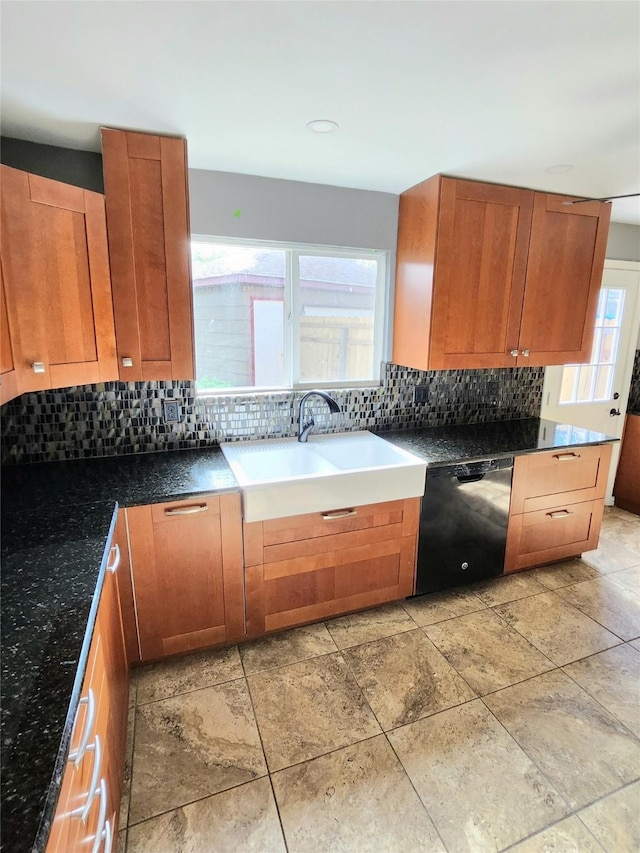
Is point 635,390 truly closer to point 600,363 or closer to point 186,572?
point 600,363

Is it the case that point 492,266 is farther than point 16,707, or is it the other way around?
point 492,266

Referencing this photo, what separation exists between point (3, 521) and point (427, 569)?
6.32 ft

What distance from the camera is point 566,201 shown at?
8.10 feet

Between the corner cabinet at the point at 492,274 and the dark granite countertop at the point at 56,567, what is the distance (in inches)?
Answer: 22.3

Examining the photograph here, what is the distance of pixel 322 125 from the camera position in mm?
1673

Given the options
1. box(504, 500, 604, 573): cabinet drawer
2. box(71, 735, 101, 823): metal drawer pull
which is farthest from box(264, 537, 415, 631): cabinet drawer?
box(71, 735, 101, 823): metal drawer pull

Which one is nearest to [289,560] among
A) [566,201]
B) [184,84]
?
[184,84]

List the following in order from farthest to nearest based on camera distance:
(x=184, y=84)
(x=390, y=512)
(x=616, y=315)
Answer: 1. (x=616, y=315)
2. (x=390, y=512)
3. (x=184, y=84)

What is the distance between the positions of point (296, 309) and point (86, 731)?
2087 millimetres

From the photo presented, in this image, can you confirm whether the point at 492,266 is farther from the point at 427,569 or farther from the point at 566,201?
the point at 427,569

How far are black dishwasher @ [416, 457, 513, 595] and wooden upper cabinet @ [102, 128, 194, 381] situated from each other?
1.41 m

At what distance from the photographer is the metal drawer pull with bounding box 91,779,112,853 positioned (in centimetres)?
98

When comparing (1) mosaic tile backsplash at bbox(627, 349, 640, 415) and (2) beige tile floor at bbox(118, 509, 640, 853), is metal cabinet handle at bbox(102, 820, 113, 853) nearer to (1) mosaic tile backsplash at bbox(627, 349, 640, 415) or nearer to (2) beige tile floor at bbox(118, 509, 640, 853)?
(2) beige tile floor at bbox(118, 509, 640, 853)

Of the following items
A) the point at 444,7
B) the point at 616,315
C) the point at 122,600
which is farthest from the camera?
the point at 616,315
